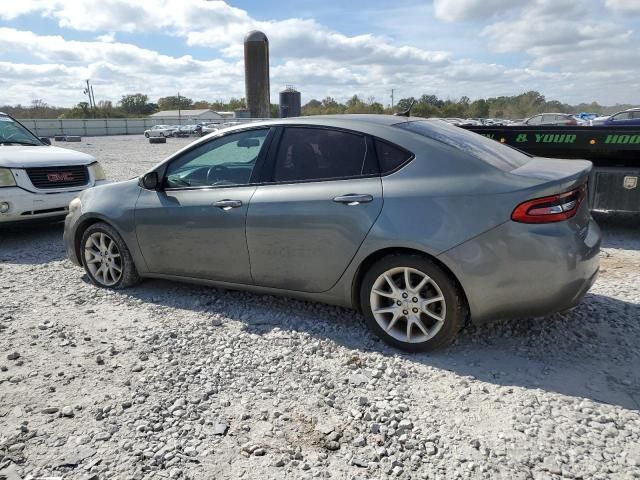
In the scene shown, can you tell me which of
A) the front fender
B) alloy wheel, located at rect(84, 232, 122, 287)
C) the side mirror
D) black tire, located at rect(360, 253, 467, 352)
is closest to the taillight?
black tire, located at rect(360, 253, 467, 352)

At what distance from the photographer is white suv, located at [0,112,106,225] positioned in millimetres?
6781

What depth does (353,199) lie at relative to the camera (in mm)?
3645

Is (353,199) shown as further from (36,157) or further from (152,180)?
(36,157)

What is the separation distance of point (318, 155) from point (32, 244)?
516cm

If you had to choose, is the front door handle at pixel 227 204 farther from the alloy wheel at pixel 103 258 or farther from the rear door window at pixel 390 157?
the alloy wheel at pixel 103 258

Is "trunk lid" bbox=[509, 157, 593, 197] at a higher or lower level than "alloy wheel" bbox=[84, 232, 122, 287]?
higher

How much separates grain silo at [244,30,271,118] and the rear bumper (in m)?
28.8

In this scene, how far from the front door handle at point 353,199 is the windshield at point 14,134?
21.2ft

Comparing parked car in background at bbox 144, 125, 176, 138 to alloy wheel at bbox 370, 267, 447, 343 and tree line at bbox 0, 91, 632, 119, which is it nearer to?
tree line at bbox 0, 91, 632, 119

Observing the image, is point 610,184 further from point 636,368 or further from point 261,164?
point 261,164

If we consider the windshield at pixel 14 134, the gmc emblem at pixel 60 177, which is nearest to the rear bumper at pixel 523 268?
the gmc emblem at pixel 60 177

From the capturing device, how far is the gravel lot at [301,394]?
257 centimetres

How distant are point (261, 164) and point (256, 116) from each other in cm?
2758

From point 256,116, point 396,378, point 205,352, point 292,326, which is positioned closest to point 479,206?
point 396,378
